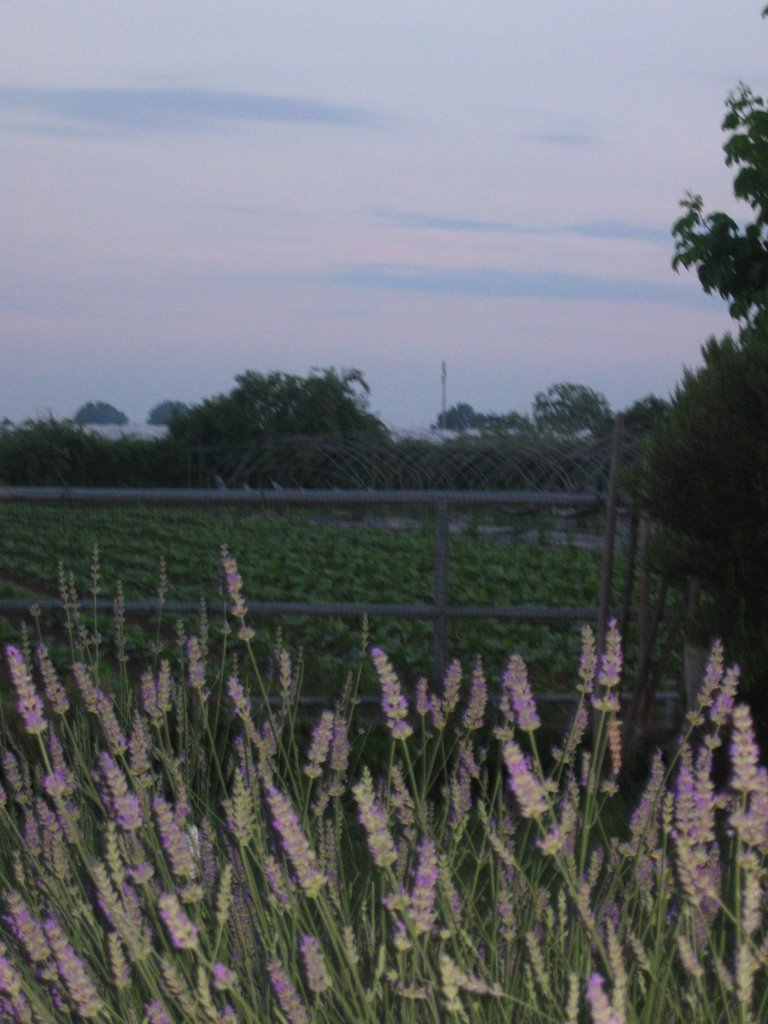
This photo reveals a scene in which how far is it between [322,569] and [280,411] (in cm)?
1727

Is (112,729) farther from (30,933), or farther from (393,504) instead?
(393,504)

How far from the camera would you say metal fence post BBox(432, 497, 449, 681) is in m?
6.39

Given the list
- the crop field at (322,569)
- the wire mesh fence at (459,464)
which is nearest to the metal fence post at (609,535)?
the crop field at (322,569)

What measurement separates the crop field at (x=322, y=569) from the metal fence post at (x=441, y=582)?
26 centimetres

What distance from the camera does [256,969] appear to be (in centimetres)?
272

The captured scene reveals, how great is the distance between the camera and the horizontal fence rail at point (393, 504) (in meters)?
6.31

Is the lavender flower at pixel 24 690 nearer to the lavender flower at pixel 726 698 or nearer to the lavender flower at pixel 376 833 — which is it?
the lavender flower at pixel 376 833

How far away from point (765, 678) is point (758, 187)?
5372 millimetres

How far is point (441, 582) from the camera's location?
6453mm

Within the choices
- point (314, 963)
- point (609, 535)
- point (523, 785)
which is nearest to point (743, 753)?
point (523, 785)

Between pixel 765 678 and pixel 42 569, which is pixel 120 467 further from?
pixel 765 678

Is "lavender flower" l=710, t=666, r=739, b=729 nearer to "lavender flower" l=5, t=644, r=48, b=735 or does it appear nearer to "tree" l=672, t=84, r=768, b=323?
"lavender flower" l=5, t=644, r=48, b=735

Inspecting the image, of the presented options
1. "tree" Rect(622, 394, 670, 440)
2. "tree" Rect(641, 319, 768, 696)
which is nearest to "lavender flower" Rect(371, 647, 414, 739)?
"tree" Rect(641, 319, 768, 696)

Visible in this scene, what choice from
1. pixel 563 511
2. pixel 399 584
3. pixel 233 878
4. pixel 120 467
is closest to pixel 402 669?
pixel 563 511
